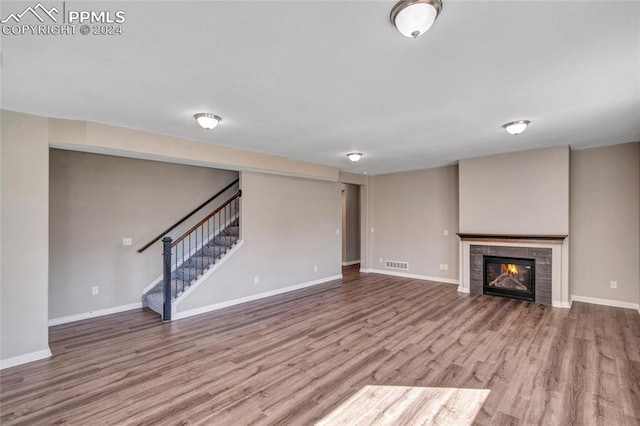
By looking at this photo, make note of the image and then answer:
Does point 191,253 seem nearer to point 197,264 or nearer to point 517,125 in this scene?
point 197,264

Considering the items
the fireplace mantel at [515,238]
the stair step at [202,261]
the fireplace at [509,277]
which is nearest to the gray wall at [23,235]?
the stair step at [202,261]

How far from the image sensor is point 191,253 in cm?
573

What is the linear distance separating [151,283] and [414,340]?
4439 mm

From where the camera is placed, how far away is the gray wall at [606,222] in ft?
15.7

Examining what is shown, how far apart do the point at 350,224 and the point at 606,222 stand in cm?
607

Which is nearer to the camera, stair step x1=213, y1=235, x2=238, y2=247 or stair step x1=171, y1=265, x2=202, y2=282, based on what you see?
stair step x1=171, y1=265, x2=202, y2=282

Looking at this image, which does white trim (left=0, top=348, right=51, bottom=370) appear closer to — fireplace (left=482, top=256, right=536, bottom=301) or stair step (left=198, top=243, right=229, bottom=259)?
stair step (left=198, top=243, right=229, bottom=259)

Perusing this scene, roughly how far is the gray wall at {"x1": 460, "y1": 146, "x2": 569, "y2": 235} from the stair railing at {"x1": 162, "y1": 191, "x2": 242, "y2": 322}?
4.55 meters

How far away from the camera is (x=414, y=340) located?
11.9ft

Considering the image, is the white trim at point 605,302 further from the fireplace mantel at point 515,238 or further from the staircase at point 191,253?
the staircase at point 191,253

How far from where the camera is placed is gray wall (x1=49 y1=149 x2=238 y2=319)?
14.1 feet

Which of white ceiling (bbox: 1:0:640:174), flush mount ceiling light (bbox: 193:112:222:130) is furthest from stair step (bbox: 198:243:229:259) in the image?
flush mount ceiling light (bbox: 193:112:222:130)

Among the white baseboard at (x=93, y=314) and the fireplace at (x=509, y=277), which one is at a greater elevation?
the fireplace at (x=509, y=277)

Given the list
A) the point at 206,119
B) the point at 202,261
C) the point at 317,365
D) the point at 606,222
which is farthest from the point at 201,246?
the point at 606,222
